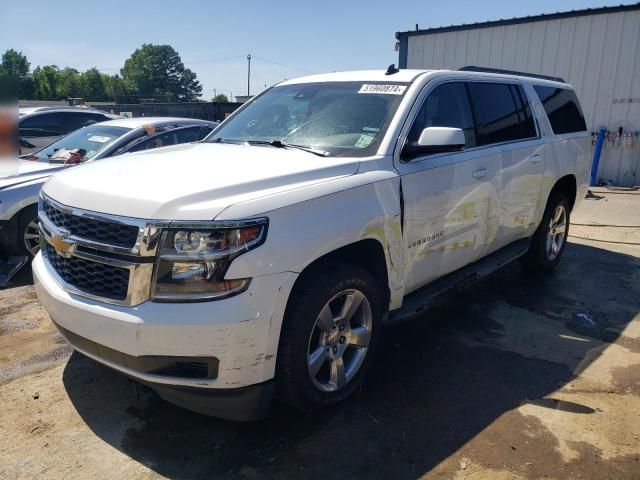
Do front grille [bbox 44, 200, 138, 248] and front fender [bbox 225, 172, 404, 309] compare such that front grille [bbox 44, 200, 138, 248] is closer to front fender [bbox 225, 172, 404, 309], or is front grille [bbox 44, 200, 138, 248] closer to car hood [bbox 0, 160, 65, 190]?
front fender [bbox 225, 172, 404, 309]

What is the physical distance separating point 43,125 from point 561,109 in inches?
354

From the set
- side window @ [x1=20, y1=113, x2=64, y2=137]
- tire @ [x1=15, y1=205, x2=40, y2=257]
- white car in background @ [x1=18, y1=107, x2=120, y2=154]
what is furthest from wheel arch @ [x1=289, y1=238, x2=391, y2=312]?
side window @ [x1=20, y1=113, x2=64, y2=137]

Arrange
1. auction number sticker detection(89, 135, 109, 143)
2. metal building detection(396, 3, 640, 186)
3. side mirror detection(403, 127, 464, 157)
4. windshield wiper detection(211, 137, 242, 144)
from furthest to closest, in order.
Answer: metal building detection(396, 3, 640, 186) < auction number sticker detection(89, 135, 109, 143) < windshield wiper detection(211, 137, 242, 144) < side mirror detection(403, 127, 464, 157)

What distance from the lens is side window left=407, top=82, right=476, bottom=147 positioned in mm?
3562

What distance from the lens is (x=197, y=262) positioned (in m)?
2.37

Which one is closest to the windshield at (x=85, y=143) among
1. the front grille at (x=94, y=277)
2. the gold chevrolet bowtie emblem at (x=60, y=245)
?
the gold chevrolet bowtie emblem at (x=60, y=245)

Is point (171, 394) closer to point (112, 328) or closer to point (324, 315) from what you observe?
point (112, 328)

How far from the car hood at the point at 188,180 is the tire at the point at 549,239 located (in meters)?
3.08

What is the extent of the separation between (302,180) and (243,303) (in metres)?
0.79

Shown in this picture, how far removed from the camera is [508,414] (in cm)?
310

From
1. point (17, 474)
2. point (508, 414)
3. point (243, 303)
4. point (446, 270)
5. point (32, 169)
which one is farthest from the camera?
point (32, 169)

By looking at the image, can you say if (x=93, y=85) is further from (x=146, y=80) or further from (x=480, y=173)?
(x=480, y=173)

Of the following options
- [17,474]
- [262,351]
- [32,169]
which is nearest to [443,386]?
[262,351]

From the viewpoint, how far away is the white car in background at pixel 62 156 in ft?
17.0
